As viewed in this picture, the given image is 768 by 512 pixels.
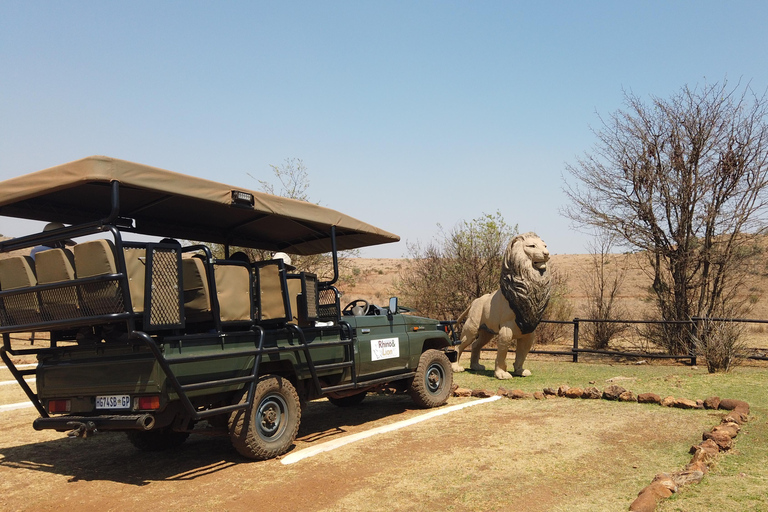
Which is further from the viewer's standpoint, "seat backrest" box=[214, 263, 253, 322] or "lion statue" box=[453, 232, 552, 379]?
Result: "lion statue" box=[453, 232, 552, 379]

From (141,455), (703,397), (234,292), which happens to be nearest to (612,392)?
(703,397)

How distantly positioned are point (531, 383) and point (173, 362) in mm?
7811

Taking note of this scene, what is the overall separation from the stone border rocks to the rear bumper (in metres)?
3.89

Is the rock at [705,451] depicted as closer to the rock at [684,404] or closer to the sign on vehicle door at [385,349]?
the rock at [684,404]

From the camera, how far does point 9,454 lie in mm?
6973

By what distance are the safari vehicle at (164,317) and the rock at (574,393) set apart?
11.0 feet

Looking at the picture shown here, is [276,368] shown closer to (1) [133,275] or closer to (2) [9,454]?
(1) [133,275]

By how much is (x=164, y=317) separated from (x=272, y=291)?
1.61 metres

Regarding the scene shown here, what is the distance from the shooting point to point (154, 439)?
7.10 m

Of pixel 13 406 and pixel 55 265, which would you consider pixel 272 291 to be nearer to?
pixel 55 265

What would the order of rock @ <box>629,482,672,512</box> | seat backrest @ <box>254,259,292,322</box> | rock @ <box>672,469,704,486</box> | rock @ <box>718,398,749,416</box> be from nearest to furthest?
rock @ <box>629,482,672,512</box>
rock @ <box>672,469,704,486</box>
seat backrest @ <box>254,259,292,322</box>
rock @ <box>718,398,749,416</box>

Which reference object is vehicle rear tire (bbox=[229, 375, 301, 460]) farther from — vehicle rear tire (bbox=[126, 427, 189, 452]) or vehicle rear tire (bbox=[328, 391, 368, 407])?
vehicle rear tire (bbox=[328, 391, 368, 407])

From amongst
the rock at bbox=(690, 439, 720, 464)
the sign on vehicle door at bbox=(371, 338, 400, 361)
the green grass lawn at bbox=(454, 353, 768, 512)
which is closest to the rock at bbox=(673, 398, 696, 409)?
the green grass lawn at bbox=(454, 353, 768, 512)

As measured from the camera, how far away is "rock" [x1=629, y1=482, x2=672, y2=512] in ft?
14.3
